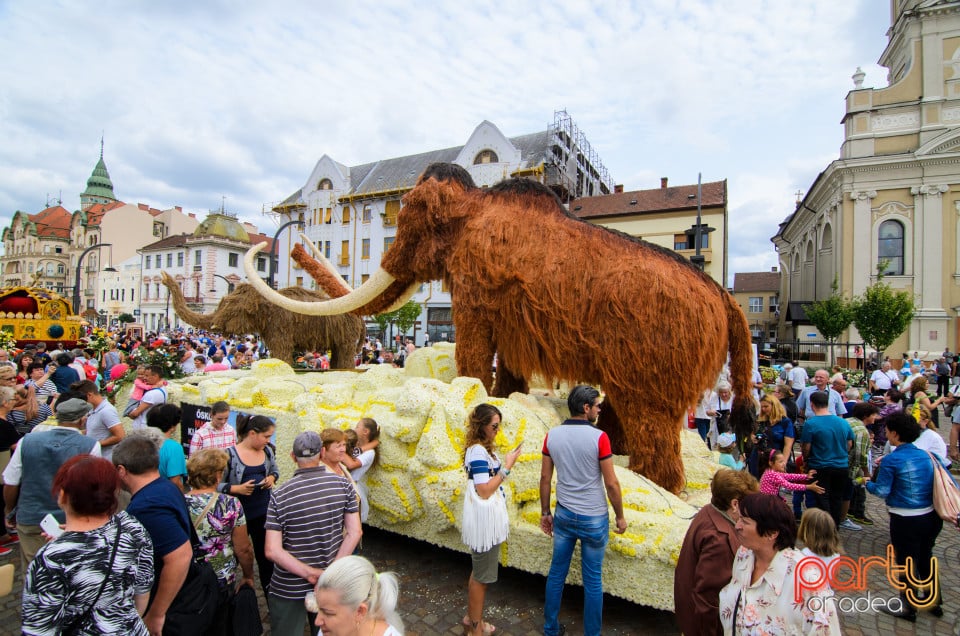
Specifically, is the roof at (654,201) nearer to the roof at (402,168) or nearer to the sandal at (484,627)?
the roof at (402,168)

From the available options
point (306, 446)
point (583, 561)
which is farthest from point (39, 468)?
point (583, 561)

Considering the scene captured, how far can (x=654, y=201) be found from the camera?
25.1 meters

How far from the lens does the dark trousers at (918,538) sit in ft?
10.2

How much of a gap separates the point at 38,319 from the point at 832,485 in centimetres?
1819

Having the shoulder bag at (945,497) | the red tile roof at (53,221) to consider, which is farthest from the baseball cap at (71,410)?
the red tile roof at (53,221)

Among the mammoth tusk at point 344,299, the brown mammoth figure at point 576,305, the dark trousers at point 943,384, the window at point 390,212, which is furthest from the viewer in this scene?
the window at point 390,212

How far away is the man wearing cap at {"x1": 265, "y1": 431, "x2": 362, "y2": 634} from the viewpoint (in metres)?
2.14

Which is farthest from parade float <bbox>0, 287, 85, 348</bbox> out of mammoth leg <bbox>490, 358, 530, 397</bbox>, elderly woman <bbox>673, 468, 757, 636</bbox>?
elderly woman <bbox>673, 468, 757, 636</bbox>

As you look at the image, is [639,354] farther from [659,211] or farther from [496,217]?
[659,211]

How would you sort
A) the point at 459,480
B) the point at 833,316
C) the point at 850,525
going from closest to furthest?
1. the point at 459,480
2. the point at 850,525
3. the point at 833,316

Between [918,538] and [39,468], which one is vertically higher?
[39,468]

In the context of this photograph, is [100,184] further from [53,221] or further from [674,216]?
[674,216]

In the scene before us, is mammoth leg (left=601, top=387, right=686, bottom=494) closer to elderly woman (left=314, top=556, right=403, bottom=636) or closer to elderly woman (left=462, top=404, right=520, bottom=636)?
elderly woman (left=462, top=404, right=520, bottom=636)

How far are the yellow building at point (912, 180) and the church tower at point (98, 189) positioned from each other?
74829mm
